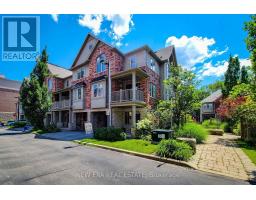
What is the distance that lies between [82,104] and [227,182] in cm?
1639

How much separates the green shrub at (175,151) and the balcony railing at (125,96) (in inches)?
276

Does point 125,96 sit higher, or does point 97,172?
point 125,96

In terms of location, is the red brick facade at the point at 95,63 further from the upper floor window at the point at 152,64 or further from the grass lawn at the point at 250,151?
the grass lawn at the point at 250,151

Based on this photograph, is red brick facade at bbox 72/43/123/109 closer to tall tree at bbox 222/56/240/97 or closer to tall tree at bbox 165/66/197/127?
tall tree at bbox 165/66/197/127

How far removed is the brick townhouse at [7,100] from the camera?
44.9 meters

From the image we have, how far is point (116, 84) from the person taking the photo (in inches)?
659

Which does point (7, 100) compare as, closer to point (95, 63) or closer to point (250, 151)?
point (95, 63)

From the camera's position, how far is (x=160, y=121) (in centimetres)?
1345

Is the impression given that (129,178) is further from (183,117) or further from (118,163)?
(183,117)

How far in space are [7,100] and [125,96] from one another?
162 feet

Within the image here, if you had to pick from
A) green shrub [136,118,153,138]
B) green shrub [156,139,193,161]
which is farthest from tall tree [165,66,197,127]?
green shrub [156,139,193,161]

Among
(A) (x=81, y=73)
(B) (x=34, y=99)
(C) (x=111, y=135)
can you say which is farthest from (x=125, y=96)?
(B) (x=34, y=99)

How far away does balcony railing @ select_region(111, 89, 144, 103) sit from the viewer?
14.2 metres

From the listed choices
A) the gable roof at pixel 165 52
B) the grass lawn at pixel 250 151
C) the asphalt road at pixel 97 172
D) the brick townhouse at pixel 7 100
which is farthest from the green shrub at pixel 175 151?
the brick townhouse at pixel 7 100
